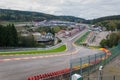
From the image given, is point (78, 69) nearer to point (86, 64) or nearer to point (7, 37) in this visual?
point (86, 64)

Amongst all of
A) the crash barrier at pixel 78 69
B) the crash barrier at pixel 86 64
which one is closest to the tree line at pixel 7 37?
the crash barrier at pixel 78 69

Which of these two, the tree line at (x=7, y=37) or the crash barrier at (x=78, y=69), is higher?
the crash barrier at (x=78, y=69)

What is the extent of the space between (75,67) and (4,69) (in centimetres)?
658

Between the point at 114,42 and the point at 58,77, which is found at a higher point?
the point at 58,77

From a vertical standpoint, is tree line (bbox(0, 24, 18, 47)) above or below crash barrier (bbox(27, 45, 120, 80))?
below

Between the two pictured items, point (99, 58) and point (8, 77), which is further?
point (99, 58)

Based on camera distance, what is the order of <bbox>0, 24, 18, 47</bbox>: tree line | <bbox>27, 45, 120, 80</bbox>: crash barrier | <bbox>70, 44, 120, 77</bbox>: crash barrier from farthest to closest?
<bbox>0, 24, 18, 47</bbox>: tree line
<bbox>70, 44, 120, 77</bbox>: crash barrier
<bbox>27, 45, 120, 80</bbox>: crash barrier

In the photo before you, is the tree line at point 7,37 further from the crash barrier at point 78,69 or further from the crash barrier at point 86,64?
the crash barrier at point 86,64

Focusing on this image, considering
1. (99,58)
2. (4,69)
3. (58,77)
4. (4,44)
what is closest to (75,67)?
(58,77)

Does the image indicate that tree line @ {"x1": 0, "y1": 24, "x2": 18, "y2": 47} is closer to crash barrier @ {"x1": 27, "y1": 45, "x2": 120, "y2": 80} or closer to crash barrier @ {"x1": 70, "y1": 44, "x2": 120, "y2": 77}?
crash barrier @ {"x1": 27, "y1": 45, "x2": 120, "y2": 80}

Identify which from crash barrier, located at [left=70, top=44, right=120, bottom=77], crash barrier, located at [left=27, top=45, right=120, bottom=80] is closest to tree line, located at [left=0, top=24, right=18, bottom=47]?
crash barrier, located at [left=27, top=45, right=120, bottom=80]

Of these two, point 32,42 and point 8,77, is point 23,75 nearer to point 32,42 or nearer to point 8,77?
point 8,77

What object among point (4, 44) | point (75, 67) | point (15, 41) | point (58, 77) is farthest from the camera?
point (15, 41)

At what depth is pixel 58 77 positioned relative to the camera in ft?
75.3
